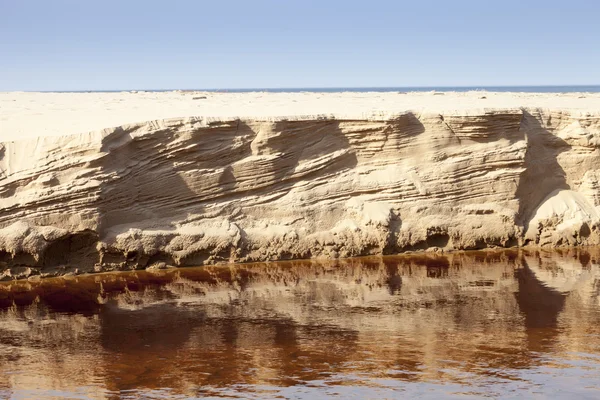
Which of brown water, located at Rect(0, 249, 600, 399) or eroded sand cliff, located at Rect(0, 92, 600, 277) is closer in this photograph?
brown water, located at Rect(0, 249, 600, 399)

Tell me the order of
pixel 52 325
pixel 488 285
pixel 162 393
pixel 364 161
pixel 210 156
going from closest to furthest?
1. pixel 162 393
2. pixel 52 325
3. pixel 488 285
4. pixel 210 156
5. pixel 364 161

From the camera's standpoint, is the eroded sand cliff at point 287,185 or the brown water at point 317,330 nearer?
the brown water at point 317,330

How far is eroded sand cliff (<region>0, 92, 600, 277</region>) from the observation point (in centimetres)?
1373

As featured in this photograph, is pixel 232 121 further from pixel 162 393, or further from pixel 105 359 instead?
pixel 162 393

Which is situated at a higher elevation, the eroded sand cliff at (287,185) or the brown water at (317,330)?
the eroded sand cliff at (287,185)

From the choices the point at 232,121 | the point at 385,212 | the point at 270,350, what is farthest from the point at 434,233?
the point at 270,350

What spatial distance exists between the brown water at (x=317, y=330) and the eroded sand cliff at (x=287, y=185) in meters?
0.52

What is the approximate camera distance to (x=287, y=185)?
1527cm

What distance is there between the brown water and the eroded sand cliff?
0.52 metres

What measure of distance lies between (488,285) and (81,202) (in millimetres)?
6729

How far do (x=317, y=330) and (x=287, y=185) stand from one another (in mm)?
4764

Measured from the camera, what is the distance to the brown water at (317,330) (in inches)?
348

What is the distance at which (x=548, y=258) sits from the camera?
1525cm

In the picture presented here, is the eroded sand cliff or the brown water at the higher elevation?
the eroded sand cliff
